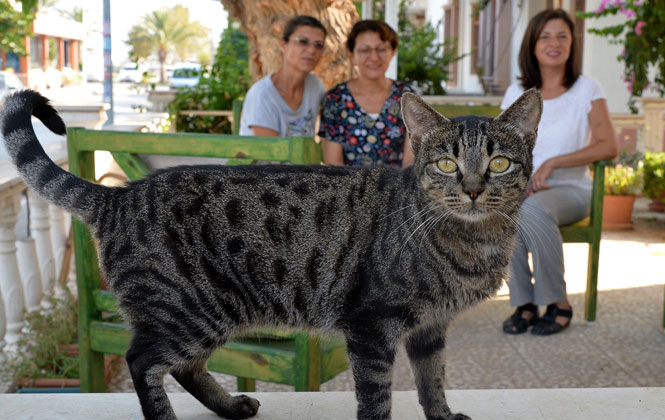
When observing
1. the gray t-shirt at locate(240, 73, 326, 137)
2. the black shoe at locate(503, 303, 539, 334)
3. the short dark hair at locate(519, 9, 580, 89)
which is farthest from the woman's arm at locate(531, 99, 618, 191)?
the gray t-shirt at locate(240, 73, 326, 137)

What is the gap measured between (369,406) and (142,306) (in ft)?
2.20

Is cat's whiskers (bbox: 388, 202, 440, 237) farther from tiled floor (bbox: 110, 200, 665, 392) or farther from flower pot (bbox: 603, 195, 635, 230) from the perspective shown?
flower pot (bbox: 603, 195, 635, 230)

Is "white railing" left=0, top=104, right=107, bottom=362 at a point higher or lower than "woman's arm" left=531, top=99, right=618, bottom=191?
lower

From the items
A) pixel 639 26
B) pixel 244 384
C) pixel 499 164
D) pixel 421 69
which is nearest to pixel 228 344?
pixel 244 384

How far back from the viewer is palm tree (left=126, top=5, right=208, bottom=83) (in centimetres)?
5522

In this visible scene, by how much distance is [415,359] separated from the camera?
2.09 m

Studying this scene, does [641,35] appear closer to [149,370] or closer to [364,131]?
[364,131]

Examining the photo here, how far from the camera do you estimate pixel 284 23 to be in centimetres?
514

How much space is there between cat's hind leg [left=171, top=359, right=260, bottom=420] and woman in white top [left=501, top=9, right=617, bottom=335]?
236 centimetres

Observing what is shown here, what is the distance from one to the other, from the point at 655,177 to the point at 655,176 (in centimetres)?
1

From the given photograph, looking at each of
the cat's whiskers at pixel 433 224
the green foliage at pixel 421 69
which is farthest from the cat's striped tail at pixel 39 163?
the green foliage at pixel 421 69

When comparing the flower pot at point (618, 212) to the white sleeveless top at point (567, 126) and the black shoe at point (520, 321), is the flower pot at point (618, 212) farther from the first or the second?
the black shoe at point (520, 321)

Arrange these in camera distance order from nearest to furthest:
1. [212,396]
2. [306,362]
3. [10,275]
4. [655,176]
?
1. [212,396]
2. [306,362]
3. [10,275]
4. [655,176]

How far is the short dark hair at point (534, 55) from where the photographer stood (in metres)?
4.30
